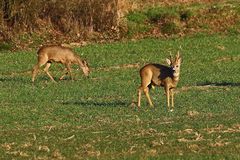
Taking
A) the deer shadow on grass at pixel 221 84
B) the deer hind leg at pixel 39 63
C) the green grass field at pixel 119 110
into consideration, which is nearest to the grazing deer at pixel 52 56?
the deer hind leg at pixel 39 63

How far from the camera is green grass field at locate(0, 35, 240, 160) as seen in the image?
14.1 metres

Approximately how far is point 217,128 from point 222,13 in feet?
85.5

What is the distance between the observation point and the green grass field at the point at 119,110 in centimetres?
1408

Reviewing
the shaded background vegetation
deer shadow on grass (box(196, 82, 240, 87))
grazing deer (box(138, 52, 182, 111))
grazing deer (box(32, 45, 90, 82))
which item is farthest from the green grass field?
the shaded background vegetation

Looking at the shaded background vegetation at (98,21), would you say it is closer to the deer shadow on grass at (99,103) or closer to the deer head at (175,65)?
the deer shadow on grass at (99,103)

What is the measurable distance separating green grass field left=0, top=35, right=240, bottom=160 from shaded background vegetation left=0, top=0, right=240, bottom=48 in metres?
3.19

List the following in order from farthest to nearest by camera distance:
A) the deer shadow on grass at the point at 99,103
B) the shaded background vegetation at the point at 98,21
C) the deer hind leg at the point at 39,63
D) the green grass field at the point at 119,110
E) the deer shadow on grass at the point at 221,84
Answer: the shaded background vegetation at the point at 98,21 → the deer hind leg at the point at 39,63 → the deer shadow on grass at the point at 221,84 → the deer shadow on grass at the point at 99,103 → the green grass field at the point at 119,110

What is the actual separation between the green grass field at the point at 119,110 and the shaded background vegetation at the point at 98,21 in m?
3.19

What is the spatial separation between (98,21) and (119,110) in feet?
Result: 67.4

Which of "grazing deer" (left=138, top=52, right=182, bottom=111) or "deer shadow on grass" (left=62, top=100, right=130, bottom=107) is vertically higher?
"grazing deer" (left=138, top=52, right=182, bottom=111)

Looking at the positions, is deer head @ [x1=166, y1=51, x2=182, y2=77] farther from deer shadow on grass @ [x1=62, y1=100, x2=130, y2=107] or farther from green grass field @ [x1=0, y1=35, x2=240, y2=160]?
deer shadow on grass @ [x1=62, y1=100, x2=130, y2=107]

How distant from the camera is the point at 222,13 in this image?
137 ft

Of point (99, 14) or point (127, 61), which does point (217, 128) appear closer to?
point (127, 61)

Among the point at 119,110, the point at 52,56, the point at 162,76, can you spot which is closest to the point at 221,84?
the point at 52,56
